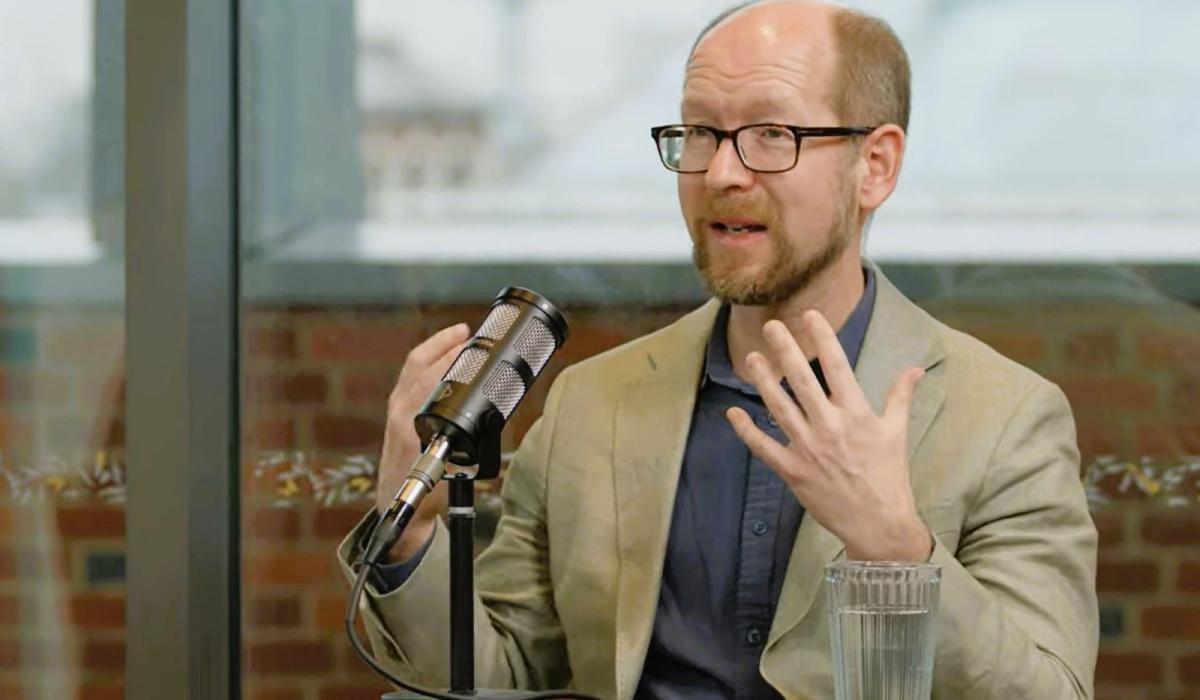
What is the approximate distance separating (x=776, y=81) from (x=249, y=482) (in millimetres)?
1118

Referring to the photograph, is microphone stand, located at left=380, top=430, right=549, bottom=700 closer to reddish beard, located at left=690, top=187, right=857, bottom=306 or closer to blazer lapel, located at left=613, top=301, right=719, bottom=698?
blazer lapel, located at left=613, top=301, right=719, bottom=698

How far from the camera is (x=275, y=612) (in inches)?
111

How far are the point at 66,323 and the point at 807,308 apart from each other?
3.99 feet

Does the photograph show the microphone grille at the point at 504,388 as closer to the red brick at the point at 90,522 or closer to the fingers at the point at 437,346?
the fingers at the point at 437,346

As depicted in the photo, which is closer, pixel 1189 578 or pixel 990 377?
pixel 990 377

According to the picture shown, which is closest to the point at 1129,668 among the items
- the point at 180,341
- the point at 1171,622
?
the point at 1171,622

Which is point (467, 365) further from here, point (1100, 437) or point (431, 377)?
point (1100, 437)

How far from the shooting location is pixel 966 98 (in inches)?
103

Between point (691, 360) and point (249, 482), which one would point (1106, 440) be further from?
point (249, 482)

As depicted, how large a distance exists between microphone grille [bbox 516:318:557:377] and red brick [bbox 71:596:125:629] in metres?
1.26

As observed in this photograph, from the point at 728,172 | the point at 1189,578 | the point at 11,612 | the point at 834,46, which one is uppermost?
the point at 834,46

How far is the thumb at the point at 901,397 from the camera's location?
71.2 inches

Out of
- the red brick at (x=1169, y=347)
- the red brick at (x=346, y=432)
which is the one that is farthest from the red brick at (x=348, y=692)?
the red brick at (x=1169, y=347)

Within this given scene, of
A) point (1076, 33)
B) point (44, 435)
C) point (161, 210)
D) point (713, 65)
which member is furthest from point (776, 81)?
point (44, 435)
